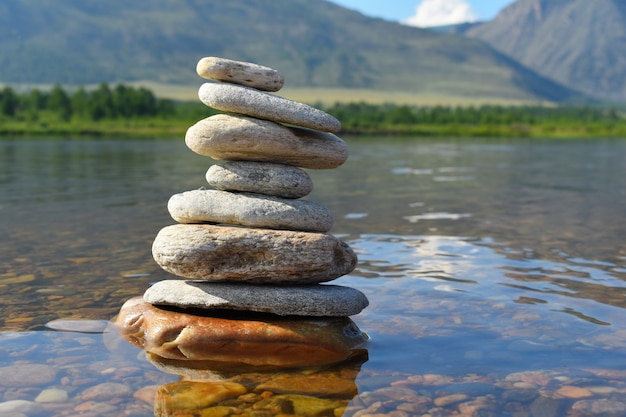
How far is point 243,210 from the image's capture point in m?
11.5

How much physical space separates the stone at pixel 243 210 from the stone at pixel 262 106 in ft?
3.86

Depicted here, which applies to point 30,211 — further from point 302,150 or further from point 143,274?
point 302,150

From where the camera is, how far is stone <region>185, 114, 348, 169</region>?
11.7 m

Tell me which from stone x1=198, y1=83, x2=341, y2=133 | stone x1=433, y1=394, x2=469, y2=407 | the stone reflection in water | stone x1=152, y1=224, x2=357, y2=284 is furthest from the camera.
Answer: stone x1=198, y1=83, x2=341, y2=133

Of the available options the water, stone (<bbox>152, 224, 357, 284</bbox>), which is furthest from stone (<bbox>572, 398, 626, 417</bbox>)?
stone (<bbox>152, 224, 357, 284</bbox>)

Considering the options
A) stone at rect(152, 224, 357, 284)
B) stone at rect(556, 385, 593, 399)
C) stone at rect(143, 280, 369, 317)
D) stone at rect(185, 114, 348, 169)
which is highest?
stone at rect(185, 114, 348, 169)

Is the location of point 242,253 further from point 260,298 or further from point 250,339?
point 250,339

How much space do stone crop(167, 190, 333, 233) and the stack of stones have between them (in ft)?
0.05

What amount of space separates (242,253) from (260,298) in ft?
2.18

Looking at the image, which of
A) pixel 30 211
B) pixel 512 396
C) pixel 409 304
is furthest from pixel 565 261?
pixel 30 211

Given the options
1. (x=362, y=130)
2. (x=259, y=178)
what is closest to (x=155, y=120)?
(x=362, y=130)

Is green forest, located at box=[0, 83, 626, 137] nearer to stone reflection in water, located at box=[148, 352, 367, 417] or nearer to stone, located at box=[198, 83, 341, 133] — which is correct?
stone, located at box=[198, 83, 341, 133]

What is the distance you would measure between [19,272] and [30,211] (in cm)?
1071

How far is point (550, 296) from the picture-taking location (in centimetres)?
1385
